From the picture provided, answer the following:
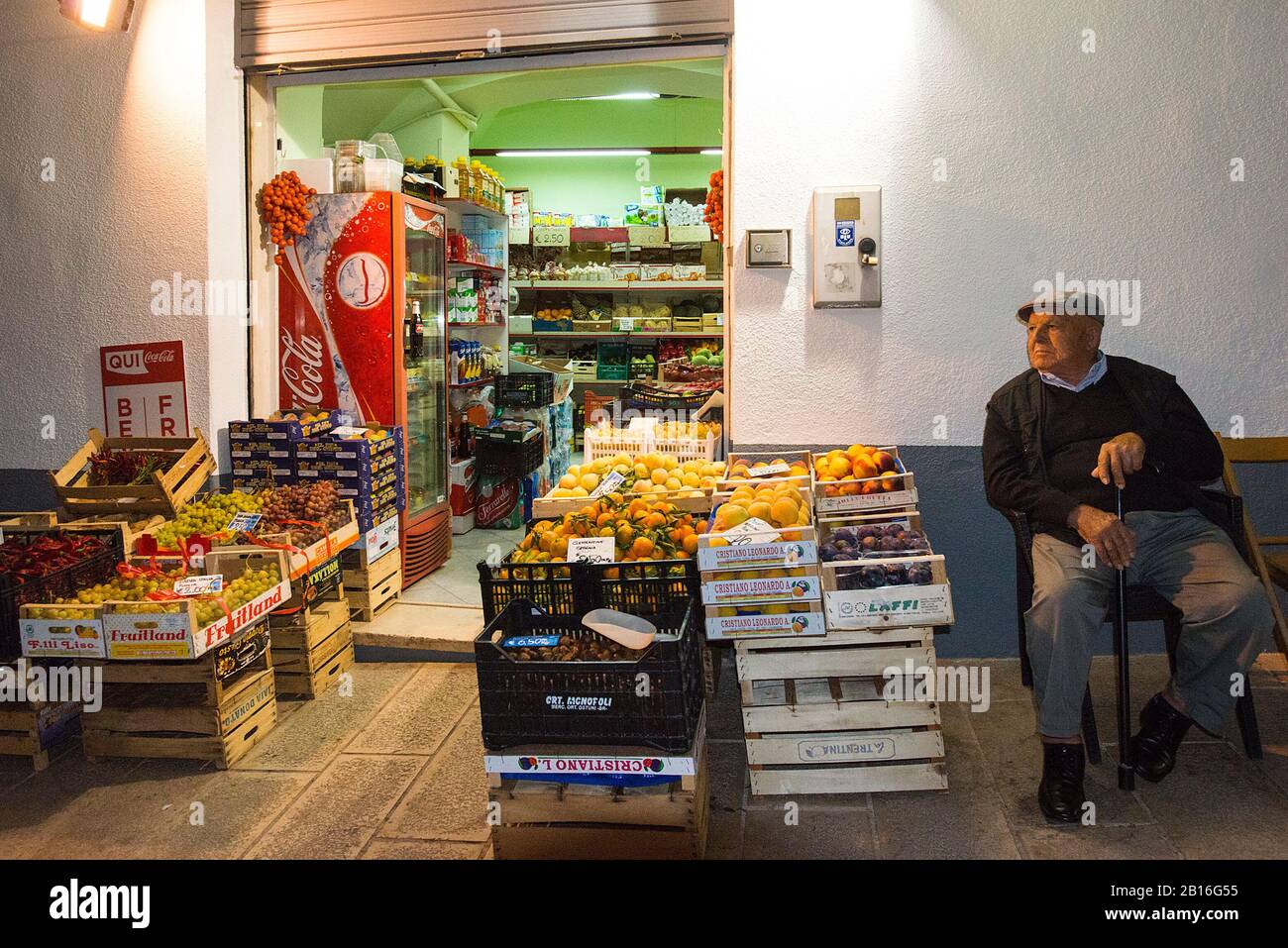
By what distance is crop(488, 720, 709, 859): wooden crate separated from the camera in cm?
290

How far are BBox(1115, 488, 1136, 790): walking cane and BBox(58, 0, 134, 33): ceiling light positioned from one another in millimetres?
4952

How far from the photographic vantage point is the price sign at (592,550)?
3.63 metres

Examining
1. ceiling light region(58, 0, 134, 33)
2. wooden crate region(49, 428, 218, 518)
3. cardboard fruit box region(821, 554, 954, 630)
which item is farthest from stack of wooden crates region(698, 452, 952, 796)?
ceiling light region(58, 0, 134, 33)

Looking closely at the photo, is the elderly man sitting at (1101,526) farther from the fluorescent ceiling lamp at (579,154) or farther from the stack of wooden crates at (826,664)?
the fluorescent ceiling lamp at (579,154)

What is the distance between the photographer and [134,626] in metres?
3.63

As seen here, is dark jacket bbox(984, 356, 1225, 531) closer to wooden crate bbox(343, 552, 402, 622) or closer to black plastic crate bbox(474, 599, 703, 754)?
black plastic crate bbox(474, 599, 703, 754)

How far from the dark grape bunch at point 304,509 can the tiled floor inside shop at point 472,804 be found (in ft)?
2.88

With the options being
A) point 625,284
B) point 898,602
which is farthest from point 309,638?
point 625,284

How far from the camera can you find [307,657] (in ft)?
14.4

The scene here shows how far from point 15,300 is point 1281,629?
5.97 meters

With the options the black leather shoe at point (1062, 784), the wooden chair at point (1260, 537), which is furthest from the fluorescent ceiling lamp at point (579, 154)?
the black leather shoe at point (1062, 784)

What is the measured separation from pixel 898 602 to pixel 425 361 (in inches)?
158

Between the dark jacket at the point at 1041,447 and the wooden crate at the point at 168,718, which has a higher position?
the dark jacket at the point at 1041,447

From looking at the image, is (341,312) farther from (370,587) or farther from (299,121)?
(370,587)
